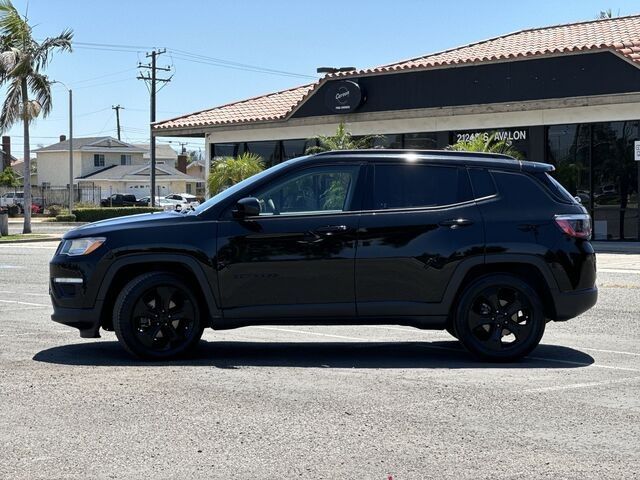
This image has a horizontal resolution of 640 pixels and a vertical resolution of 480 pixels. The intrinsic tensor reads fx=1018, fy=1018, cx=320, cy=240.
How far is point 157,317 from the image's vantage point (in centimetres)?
866

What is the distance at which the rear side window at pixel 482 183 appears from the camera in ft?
29.2

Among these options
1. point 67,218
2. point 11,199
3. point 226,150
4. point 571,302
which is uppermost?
point 226,150

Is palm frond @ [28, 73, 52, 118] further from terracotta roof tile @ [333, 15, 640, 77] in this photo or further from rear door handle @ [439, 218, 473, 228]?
rear door handle @ [439, 218, 473, 228]

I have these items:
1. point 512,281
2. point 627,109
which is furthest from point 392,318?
point 627,109

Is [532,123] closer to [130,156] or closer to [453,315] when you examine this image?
[453,315]

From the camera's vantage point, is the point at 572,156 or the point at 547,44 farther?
the point at 547,44

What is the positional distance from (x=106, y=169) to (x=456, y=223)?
8624 cm

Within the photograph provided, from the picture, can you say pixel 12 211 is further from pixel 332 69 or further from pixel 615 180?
pixel 615 180

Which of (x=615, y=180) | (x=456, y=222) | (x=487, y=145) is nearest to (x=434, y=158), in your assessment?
(x=456, y=222)

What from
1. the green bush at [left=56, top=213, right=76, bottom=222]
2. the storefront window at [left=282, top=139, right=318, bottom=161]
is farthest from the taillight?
the green bush at [left=56, top=213, right=76, bottom=222]

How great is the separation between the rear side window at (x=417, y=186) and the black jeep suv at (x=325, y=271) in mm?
63

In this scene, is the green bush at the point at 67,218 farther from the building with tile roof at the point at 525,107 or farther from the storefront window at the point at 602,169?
the storefront window at the point at 602,169

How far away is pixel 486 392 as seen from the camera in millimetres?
7352

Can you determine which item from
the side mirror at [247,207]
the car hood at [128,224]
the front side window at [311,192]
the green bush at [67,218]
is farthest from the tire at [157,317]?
the green bush at [67,218]
